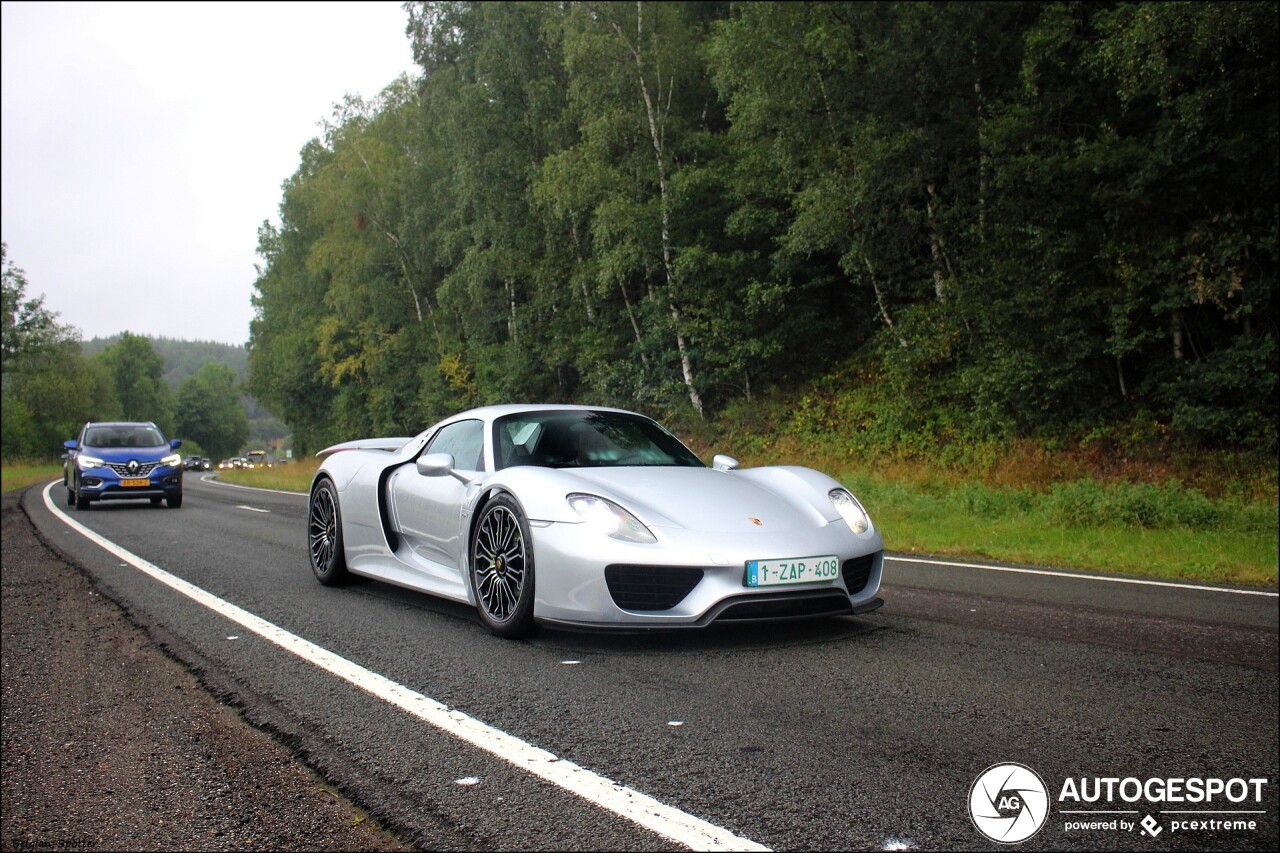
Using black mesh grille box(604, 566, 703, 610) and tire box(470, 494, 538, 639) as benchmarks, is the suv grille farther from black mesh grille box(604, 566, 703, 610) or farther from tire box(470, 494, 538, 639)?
black mesh grille box(604, 566, 703, 610)

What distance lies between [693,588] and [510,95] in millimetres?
27115

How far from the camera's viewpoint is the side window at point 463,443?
574 centimetres

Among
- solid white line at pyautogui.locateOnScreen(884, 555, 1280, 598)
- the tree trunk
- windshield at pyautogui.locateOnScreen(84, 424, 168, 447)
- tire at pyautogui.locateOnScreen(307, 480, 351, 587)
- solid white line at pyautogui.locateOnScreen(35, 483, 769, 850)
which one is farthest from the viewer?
the tree trunk

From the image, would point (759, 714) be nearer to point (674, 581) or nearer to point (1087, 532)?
point (674, 581)

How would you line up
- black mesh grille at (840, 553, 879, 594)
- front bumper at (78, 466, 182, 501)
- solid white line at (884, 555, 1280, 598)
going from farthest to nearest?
1. front bumper at (78, 466, 182, 501)
2. solid white line at (884, 555, 1280, 598)
3. black mesh grille at (840, 553, 879, 594)

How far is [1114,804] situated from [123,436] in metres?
18.3

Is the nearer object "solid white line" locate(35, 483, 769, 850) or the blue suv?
"solid white line" locate(35, 483, 769, 850)

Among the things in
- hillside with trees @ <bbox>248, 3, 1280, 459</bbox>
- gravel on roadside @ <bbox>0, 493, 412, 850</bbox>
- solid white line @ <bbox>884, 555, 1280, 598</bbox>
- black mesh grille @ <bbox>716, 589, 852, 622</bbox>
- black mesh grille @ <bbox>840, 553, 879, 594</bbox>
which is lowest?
solid white line @ <bbox>884, 555, 1280, 598</bbox>

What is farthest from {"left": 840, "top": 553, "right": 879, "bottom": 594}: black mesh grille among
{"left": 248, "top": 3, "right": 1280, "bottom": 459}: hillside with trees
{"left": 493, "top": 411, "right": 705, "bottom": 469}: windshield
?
{"left": 248, "top": 3, "right": 1280, "bottom": 459}: hillside with trees

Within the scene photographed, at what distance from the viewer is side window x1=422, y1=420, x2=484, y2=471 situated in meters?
5.74

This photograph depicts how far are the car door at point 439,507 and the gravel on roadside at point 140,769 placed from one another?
1534 mm

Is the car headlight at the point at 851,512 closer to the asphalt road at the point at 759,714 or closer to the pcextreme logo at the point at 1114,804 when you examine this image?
the asphalt road at the point at 759,714

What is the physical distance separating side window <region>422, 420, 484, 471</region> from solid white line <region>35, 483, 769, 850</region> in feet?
4.58

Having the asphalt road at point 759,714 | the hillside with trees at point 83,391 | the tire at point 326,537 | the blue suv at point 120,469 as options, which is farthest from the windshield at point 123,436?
the hillside with trees at point 83,391
